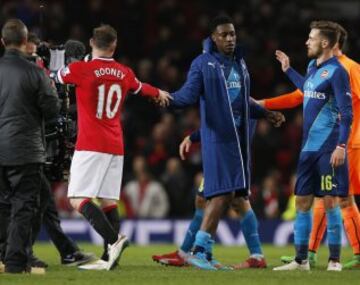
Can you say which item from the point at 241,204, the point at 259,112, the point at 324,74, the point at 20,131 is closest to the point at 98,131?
the point at 20,131

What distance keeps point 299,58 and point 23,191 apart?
13480mm

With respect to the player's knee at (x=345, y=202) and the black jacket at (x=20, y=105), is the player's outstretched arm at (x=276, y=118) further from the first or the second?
the black jacket at (x=20, y=105)

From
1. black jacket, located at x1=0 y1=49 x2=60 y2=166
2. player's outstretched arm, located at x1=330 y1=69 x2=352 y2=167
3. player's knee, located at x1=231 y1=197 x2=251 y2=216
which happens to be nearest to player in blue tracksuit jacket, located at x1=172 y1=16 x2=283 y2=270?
player's knee, located at x1=231 y1=197 x2=251 y2=216

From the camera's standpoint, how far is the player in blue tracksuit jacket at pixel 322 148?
34.0ft

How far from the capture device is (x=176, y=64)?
2166cm

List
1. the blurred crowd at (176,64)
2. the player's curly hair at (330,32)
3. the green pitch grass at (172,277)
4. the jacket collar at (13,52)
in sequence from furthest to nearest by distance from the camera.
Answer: the blurred crowd at (176,64) < the player's curly hair at (330,32) < the jacket collar at (13,52) < the green pitch grass at (172,277)

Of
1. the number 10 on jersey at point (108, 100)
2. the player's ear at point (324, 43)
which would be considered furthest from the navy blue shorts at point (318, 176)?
the number 10 on jersey at point (108, 100)

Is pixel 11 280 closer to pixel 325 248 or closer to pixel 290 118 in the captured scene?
pixel 325 248

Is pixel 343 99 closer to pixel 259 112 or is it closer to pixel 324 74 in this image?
pixel 324 74

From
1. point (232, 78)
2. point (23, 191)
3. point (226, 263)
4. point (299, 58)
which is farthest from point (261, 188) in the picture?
point (23, 191)

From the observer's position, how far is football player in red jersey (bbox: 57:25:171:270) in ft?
33.0

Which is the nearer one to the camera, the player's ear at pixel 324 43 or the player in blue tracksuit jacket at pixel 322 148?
the player in blue tracksuit jacket at pixel 322 148

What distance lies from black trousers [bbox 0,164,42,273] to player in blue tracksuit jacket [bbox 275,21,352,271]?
7.96ft

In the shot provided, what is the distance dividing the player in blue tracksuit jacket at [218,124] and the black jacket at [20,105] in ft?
4.44
